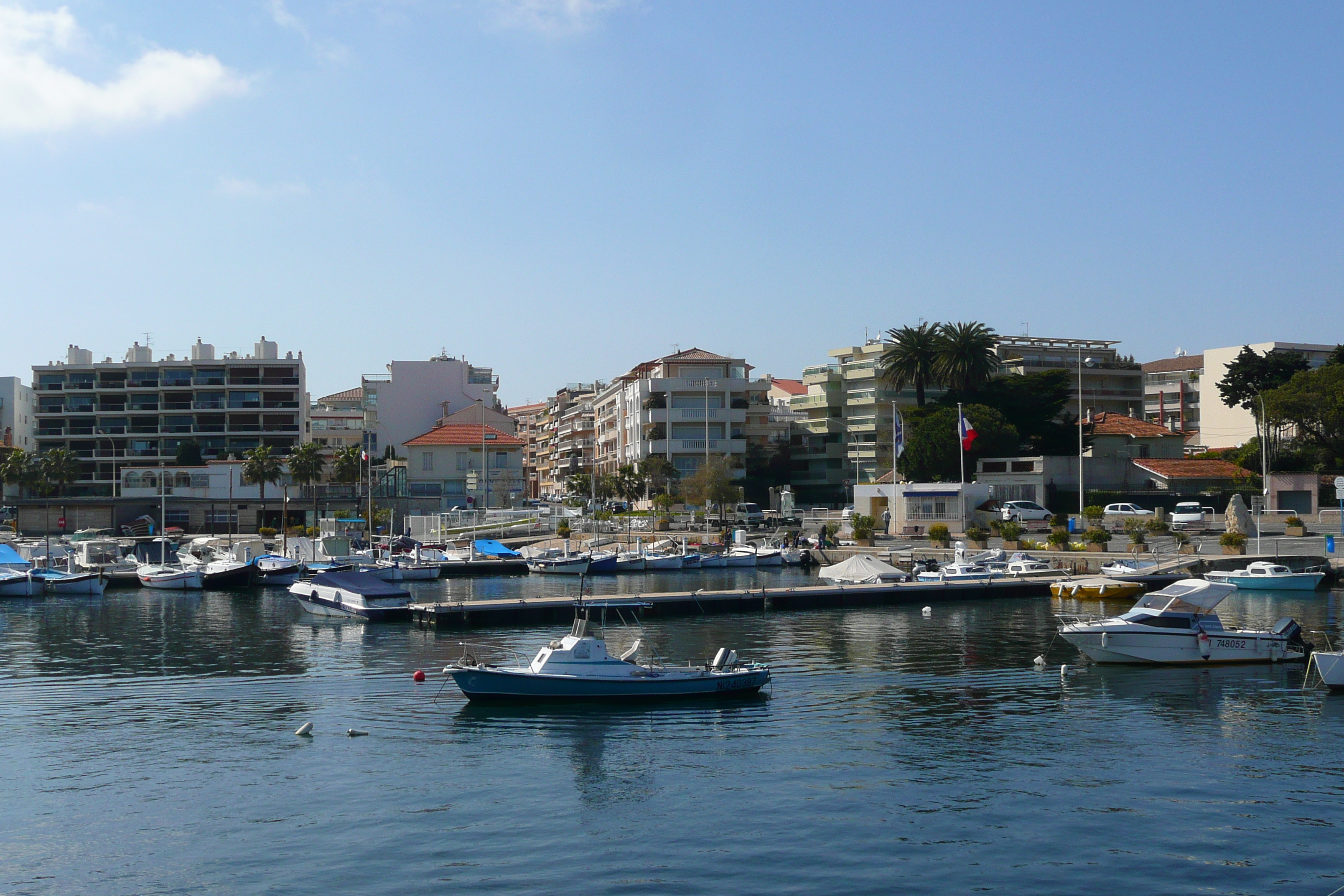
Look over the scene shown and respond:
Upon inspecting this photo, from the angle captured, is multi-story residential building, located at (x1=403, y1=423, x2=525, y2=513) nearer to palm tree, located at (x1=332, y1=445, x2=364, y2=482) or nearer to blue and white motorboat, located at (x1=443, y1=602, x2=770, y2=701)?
palm tree, located at (x1=332, y1=445, x2=364, y2=482)

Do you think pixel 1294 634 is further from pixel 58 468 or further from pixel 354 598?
pixel 58 468

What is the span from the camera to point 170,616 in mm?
60781

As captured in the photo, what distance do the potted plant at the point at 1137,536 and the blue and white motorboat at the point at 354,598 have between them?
146 feet

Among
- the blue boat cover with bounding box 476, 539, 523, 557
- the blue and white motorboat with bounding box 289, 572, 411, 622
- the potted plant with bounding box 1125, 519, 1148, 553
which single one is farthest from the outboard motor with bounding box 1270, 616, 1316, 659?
the blue boat cover with bounding box 476, 539, 523, 557

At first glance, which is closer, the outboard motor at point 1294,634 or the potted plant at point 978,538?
the outboard motor at point 1294,634

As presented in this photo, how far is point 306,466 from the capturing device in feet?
383

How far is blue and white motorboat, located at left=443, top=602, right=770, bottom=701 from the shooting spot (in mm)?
34156

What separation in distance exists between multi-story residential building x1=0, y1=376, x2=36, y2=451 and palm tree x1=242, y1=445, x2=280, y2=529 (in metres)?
53.1

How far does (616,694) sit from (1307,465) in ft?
272

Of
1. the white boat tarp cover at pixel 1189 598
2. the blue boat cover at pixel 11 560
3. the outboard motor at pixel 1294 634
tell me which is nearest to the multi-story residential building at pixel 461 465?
the blue boat cover at pixel 11 560

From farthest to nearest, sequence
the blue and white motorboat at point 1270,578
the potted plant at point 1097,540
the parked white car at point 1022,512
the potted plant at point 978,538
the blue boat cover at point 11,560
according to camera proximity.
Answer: the parked white car at point 1022,512
the potted plant at point 978,538
the blue boat cover at point 11,560
the potted plant at point 1097,540
the blue and white motorboat at point 1270,578

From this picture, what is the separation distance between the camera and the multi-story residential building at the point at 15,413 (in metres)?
157

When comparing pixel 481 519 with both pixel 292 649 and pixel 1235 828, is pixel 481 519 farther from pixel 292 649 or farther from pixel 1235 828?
pixel 1235 828

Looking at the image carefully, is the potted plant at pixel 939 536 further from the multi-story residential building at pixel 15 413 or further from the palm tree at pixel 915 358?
the multi-story residential building at pixel 15 413
